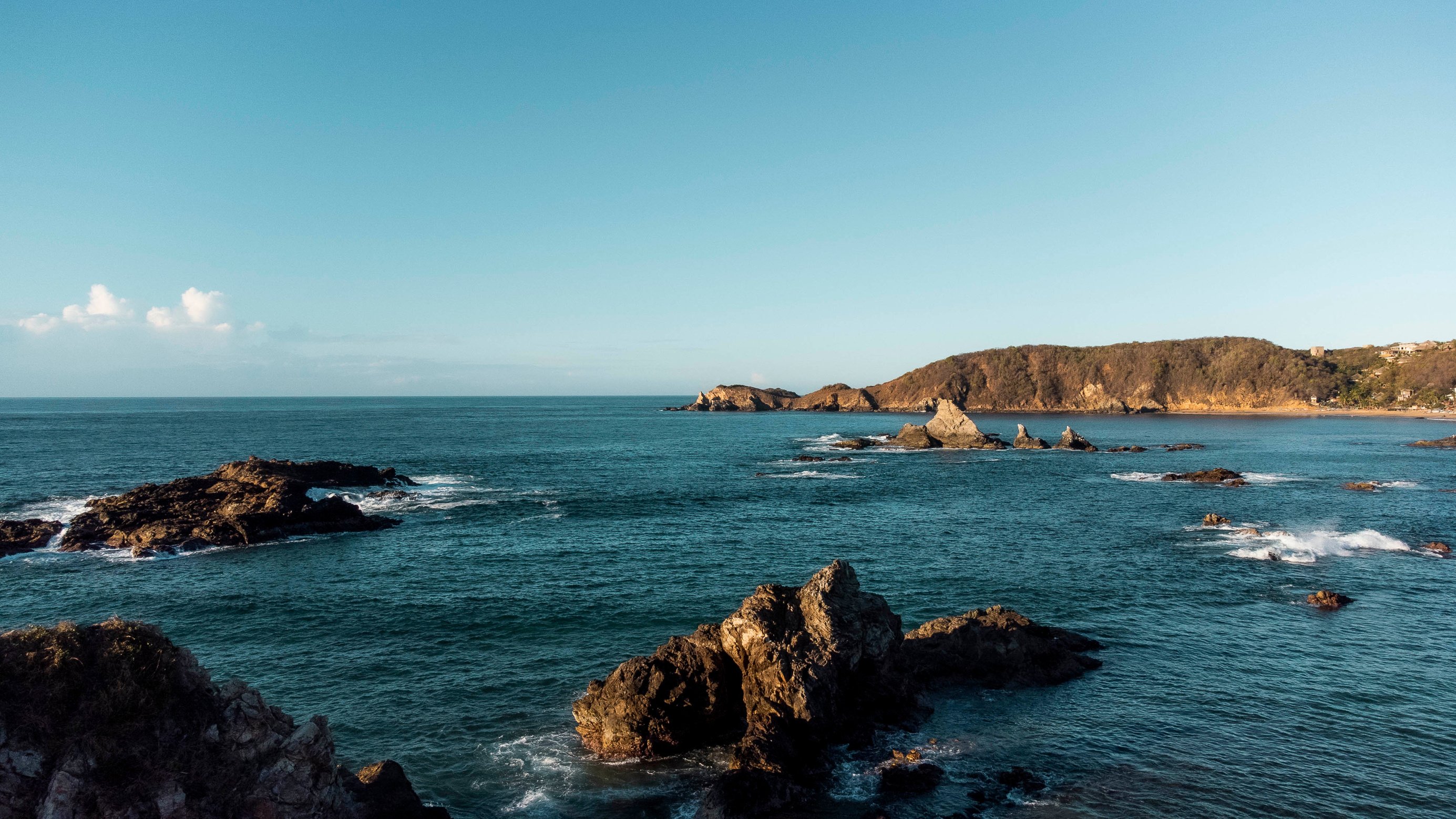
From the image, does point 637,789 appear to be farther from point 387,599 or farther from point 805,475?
point 805,475

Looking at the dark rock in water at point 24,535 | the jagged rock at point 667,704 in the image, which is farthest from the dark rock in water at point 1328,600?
the dark rock in water at point 24,535

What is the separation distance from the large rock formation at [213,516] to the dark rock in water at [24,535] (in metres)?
1.23

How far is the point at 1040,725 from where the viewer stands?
24188 millimetres

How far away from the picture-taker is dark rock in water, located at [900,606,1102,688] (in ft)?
90.7

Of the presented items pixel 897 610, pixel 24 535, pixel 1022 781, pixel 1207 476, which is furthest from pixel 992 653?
pixel 1207 476

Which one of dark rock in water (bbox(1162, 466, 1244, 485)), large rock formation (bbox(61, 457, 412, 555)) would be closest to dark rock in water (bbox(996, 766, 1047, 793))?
large rock formation (bbox(61, 457, 412, 555))

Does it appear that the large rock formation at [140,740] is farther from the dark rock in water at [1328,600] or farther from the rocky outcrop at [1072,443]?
the rocky outcrop at [1072,443]

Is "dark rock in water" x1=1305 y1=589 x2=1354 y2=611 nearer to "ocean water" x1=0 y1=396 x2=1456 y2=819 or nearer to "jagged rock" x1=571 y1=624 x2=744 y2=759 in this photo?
"ocean water" x1=0 y1=396 x2=1456 y2=819

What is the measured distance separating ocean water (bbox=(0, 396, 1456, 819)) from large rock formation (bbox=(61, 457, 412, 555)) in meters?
2.45

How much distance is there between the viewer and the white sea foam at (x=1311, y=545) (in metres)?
45.4

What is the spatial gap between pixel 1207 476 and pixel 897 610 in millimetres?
62541

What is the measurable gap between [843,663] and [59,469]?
338 feet

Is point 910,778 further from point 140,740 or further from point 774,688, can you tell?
point 140,740

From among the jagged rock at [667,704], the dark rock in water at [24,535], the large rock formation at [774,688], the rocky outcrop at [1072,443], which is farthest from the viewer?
the rocky outcrop at [1072,443]
